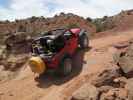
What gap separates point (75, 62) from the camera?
45.9ft

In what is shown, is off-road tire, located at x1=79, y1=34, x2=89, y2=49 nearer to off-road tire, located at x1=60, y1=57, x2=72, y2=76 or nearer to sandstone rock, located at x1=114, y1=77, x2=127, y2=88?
off-road tire, located at x1=60, y1=57, x2=72, y2=76

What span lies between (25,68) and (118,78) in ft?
19.8

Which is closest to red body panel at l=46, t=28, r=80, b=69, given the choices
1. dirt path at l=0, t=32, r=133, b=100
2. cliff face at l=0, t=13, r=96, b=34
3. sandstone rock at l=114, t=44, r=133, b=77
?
dirt path at l=0, t=32, r=133, b=100

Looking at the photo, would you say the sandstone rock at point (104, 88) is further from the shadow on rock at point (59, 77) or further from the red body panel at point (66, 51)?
the red body panel at point (66, 51)

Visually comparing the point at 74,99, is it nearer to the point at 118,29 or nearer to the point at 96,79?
the point at 96,79

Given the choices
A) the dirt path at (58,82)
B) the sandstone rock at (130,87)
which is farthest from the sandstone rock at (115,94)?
the dirt path at (58,82)

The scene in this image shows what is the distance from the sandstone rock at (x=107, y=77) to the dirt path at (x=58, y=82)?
4.24 ft

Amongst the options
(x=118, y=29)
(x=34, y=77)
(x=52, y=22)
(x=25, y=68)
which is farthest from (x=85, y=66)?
(x=52, y=22)

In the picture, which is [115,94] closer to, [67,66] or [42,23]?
[67,66]

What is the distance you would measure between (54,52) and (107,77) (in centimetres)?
311

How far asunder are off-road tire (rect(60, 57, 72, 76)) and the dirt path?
0.22m

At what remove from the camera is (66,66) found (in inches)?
510

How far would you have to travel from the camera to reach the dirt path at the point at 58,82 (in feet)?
39.3

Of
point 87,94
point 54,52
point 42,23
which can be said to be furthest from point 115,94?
point 42,23
